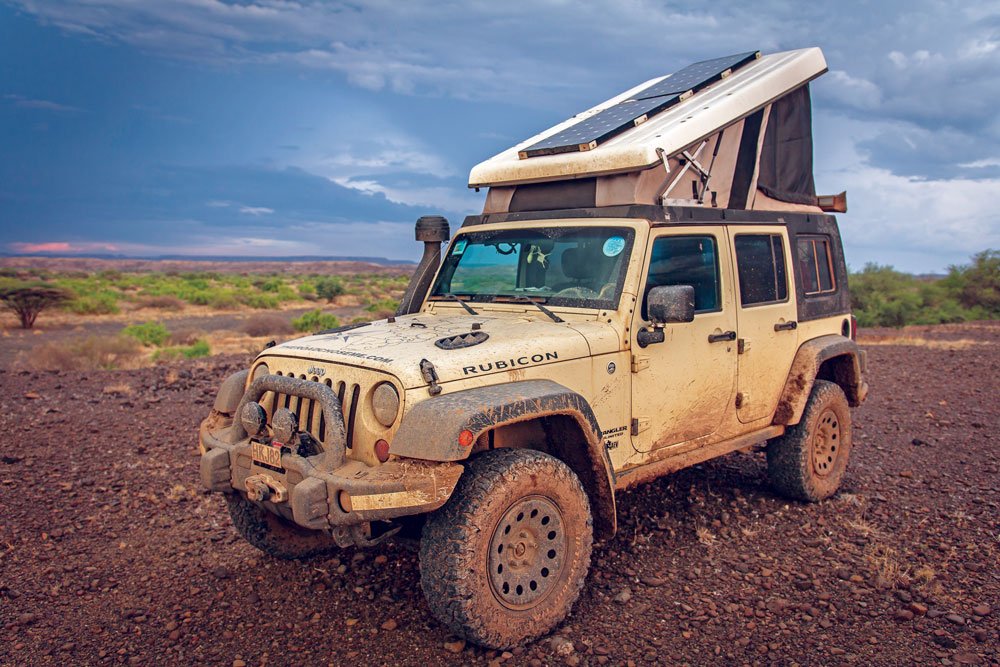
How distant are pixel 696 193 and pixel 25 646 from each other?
457 cm

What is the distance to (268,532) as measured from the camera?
4652 mm

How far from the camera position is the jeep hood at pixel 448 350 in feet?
12.3

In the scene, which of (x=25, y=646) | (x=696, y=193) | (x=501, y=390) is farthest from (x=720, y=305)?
(x=25, y=646)

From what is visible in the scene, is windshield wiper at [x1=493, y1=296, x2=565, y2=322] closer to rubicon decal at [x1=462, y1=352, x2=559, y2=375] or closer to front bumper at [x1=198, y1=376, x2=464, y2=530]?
rubicon decal at [x1=462, y1=352, x2=559, y2=375]

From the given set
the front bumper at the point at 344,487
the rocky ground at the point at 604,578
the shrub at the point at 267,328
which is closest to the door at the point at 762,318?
the rocky ground at the point at 604,578

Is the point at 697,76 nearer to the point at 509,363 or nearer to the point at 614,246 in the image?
the point at 614,246

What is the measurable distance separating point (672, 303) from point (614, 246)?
24.4 inches

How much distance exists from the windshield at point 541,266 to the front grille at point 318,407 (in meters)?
1.41

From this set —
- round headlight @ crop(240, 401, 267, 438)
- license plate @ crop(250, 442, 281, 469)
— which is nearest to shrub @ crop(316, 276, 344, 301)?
round headlight @ crop(240, 401, 267, 438)

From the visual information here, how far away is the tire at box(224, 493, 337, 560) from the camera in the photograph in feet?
15.1

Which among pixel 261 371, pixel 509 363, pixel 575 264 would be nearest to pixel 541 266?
pixel 575 264

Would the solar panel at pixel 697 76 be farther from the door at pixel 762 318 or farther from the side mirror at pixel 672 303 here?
the side mirror at pixel 672 303

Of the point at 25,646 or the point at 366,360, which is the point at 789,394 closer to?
the point at 366,360

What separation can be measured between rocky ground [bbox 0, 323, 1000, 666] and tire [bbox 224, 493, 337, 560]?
0.11 m
